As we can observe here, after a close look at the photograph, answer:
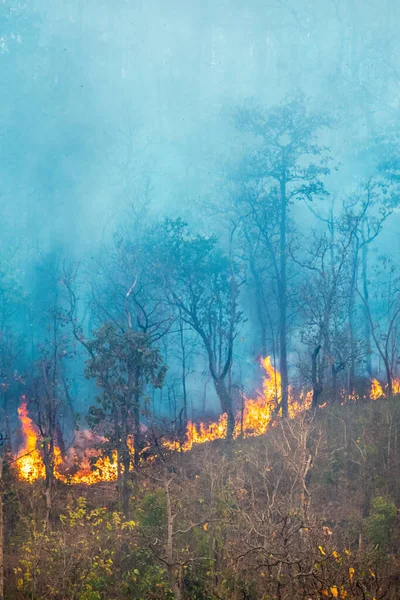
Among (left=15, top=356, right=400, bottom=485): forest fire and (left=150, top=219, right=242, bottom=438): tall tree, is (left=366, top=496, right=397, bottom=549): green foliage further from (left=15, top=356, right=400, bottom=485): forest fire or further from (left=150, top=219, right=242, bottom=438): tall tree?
(left=150, top=219, right=242, bottom=438): tall tree

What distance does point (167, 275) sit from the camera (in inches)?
1308

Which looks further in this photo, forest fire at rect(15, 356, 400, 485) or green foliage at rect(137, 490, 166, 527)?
forest fire at rect(15, 356, 400, 485)

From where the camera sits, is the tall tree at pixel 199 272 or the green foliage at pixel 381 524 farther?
the tall tree at pixel 199 272

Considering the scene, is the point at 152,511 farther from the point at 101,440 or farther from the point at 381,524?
the point at 101,440

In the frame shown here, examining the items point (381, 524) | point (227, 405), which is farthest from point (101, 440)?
point (381, 524)

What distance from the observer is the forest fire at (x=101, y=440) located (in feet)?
74.1

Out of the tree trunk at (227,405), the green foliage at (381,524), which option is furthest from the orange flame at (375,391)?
the green foliage at (381,524)

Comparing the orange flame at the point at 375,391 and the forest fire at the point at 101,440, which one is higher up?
the orange flame at the point at 375,391

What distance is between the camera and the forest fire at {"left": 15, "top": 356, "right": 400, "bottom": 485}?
22.6 meters

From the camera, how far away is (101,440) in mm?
22922

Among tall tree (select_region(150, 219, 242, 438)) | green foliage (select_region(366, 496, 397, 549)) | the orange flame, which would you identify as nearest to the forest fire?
the orange flame

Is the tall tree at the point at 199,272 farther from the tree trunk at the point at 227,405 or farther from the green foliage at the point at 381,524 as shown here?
the green foliage at the point at 381,524

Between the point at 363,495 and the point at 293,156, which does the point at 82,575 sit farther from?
the point at 293,156

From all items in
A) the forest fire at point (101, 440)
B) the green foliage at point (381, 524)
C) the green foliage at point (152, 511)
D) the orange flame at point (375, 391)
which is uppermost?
the orange flame at point (375, 391)
